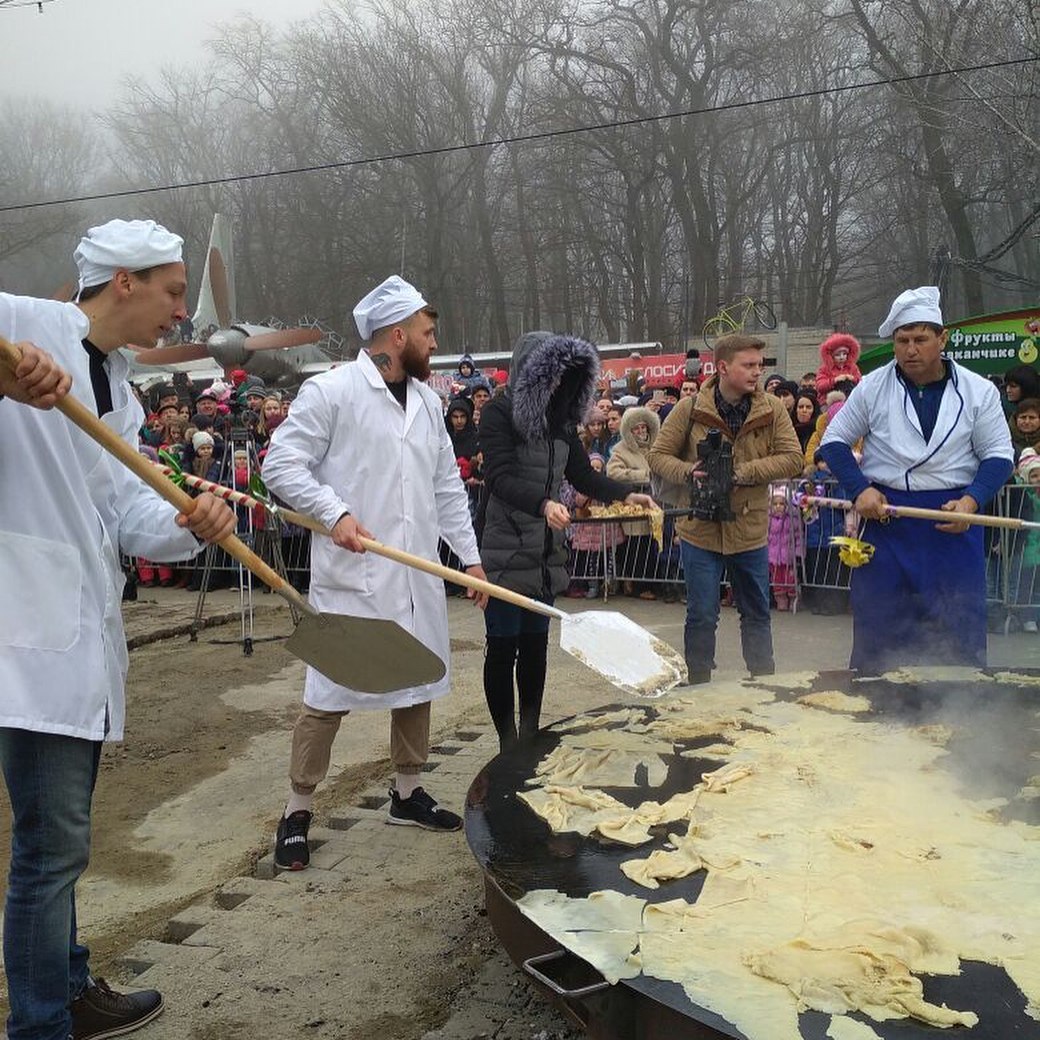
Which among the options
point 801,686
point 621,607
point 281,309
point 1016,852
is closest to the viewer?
point 1016,852

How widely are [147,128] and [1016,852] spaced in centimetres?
4268

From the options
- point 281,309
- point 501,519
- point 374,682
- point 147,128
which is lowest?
point 374,682

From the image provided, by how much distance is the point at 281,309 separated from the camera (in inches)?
A: 1474

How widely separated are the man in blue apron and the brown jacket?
25.2 inches

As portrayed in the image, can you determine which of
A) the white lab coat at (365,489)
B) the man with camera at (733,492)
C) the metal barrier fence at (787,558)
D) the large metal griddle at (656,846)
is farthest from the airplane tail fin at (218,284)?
the large metal griddle at (656,846)

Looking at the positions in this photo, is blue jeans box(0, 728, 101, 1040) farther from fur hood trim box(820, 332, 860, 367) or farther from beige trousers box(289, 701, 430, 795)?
fur hood trim box(820, 332, 860, 367)

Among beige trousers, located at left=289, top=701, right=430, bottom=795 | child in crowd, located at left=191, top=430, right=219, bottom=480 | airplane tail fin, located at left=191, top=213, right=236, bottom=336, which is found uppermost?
airplane tail fin, located at left=191, top=213, right=236, bottom=336

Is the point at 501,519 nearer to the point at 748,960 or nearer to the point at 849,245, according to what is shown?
the point at 748,960

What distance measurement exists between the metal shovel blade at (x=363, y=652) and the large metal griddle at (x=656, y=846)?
1.65 feet

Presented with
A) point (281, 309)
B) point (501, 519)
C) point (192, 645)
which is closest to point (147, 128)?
point (281, 309)

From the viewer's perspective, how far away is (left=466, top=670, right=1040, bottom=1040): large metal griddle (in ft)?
6.12

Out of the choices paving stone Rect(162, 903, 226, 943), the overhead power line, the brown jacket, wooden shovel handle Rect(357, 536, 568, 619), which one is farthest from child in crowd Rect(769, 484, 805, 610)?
the overhead power line

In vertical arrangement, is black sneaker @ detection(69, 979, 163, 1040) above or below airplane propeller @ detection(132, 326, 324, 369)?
below

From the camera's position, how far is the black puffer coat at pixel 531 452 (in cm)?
446
